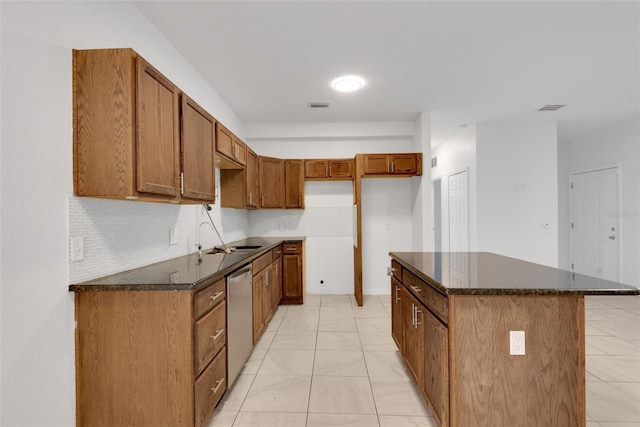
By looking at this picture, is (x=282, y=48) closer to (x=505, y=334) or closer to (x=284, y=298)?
(x=505, y=334)

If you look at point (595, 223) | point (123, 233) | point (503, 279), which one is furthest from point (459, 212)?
point (123, 233)

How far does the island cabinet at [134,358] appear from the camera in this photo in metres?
1.63

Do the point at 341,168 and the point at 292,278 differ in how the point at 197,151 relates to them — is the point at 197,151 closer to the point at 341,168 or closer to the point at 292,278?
the point at 292,278

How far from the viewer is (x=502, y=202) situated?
5.10 meters

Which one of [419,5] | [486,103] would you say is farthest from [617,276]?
[419,5]

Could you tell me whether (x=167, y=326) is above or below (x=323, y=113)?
below

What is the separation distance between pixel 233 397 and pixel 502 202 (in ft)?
16.0

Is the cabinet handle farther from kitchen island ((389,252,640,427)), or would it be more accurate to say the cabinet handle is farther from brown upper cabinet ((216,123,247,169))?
brown upper cabinet ((216,123,247,169))

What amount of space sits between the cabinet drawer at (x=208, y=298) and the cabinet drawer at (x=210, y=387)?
36cm

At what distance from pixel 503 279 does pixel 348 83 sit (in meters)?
2.60

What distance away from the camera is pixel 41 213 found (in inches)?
57.3

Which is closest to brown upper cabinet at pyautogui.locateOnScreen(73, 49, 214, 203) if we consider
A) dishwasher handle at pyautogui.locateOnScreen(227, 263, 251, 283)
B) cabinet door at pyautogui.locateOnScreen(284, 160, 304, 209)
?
dishwasher handle at pyautogui.locateOnScreen(227, 263, 251, 283)

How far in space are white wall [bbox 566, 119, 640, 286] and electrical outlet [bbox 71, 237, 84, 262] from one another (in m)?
6.88

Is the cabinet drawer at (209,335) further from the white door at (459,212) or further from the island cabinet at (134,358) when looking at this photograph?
the white door at (459,212)
